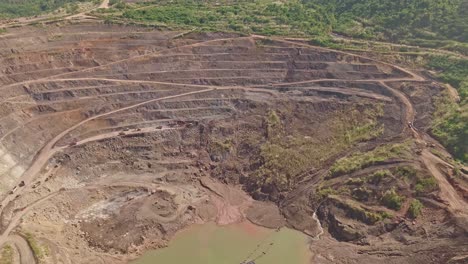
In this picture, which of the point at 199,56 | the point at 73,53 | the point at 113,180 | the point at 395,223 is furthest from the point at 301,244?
the point at 73,53

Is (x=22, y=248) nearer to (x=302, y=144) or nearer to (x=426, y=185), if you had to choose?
(x=302, y=144)

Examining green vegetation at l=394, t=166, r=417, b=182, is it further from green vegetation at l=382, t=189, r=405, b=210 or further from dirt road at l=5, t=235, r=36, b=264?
dirt road at l=5, t=235, r=36, b=264

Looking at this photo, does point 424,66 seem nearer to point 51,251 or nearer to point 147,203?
point 147,203

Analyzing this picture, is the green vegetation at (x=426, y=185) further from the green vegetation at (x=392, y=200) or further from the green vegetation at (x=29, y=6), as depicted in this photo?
the green vegetation at (x=29, y=6)

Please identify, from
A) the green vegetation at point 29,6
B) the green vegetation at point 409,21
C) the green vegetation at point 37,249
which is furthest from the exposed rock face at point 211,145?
the green vegetation at point 29,6

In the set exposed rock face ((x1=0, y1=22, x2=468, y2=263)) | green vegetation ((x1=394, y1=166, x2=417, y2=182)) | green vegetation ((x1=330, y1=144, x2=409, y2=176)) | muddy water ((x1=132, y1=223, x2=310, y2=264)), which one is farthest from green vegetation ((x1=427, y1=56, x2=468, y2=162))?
muddy water ((x1=132, y1=223, x2=310, y2=264))

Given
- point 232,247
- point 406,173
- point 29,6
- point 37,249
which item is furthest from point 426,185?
point 29,6
